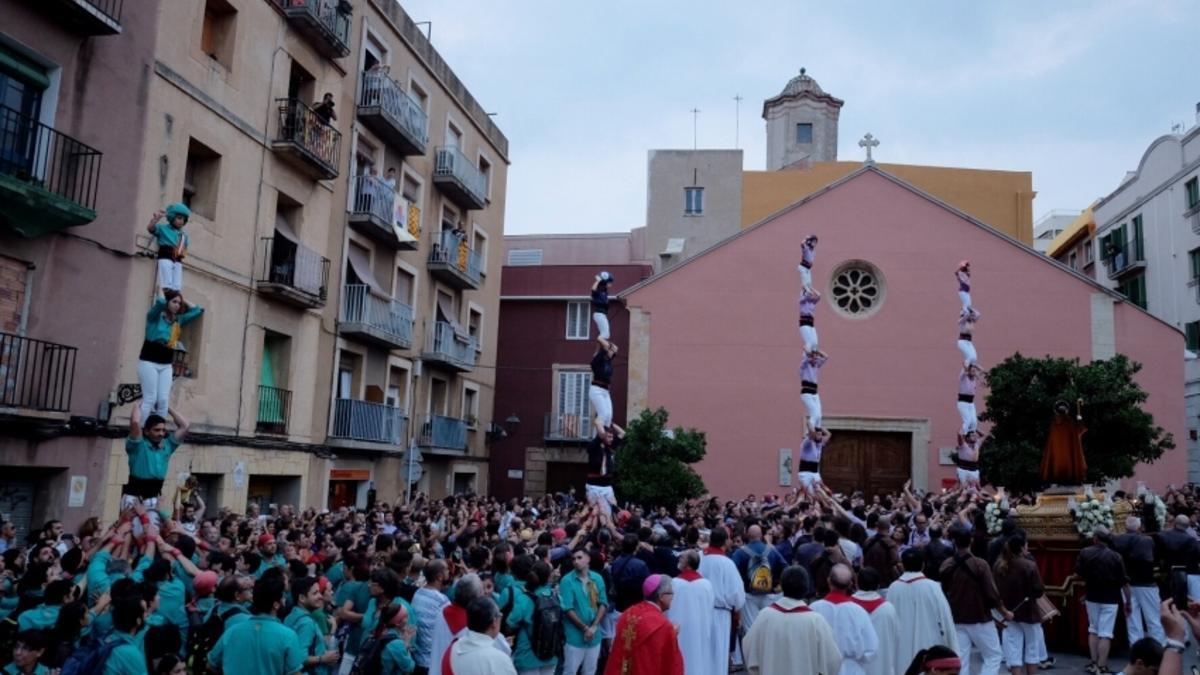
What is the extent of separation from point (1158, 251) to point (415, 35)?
87.6 ft

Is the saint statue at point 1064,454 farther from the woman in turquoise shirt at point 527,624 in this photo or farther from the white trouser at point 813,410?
the woman in turquoise shirt at point 527,624

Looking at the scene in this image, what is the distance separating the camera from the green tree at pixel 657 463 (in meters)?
24.1

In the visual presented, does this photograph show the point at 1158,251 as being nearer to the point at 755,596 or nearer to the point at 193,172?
the point at 755,596

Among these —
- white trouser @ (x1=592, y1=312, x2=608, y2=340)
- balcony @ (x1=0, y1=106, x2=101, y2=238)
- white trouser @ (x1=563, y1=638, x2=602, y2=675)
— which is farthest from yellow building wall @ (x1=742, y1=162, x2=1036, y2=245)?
white trouser @ (x1=563, y1=638, x2=602, y2=675)

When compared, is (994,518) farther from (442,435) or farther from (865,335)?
(442,435)

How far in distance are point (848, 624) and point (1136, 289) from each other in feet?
113

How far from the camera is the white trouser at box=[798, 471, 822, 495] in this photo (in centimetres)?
1700

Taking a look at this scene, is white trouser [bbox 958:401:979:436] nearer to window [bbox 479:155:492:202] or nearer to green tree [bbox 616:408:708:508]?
green tree [bbox 616:408:708:508]

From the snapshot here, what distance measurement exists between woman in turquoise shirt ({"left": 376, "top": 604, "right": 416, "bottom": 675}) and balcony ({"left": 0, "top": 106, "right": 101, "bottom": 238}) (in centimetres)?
904

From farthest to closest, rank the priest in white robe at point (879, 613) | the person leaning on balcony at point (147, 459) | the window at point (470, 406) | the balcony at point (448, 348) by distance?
the window at point (470, 406)
the balcony at point (448, 348)
the person leaning on balcony at point (147, 459)
the priest in white robe at point (879, 613)

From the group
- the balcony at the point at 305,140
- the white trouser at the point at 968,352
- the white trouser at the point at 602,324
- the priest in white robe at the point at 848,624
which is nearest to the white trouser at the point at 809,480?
the white trouser at the point at 968,352

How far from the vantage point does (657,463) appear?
Answer: 24.6m

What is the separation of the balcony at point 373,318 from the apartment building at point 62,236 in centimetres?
727

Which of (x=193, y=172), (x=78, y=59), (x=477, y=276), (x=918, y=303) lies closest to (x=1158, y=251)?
(x=918, y=303)
